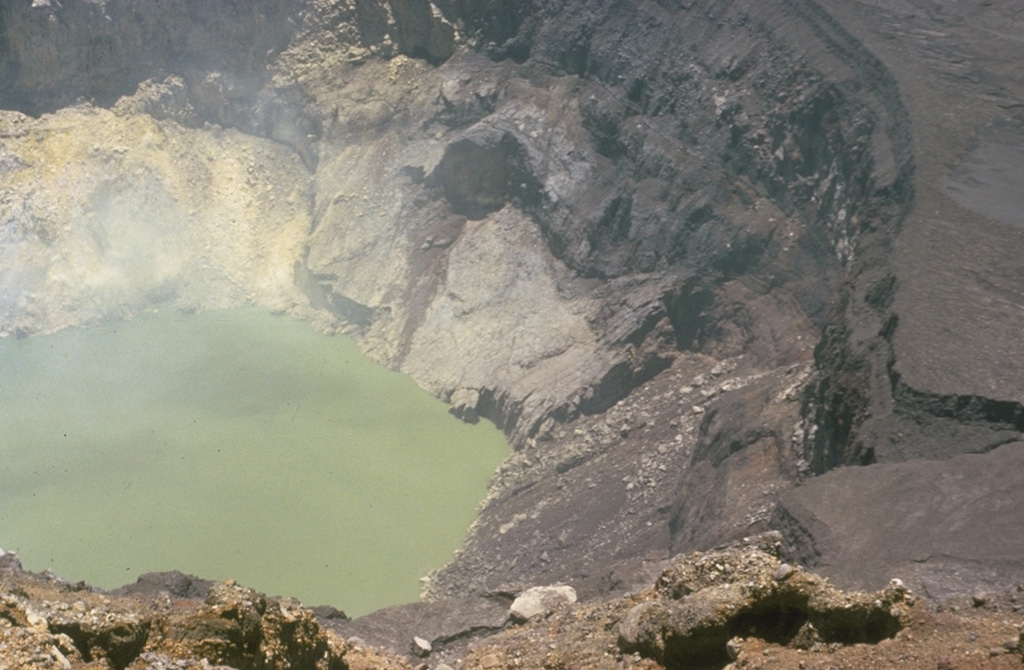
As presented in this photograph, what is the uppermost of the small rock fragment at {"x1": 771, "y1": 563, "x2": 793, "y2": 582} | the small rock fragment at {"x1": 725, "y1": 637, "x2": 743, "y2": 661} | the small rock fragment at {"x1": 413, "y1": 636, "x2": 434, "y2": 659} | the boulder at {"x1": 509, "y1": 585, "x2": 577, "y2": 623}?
the small rock fragment at {"x1": 413, "y1": 636, "x2": 434, "y2": 659}

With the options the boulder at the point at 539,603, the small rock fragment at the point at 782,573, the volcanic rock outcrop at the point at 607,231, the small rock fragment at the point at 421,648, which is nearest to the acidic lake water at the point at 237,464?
the volcanic rock outcrop at the point at 607,231

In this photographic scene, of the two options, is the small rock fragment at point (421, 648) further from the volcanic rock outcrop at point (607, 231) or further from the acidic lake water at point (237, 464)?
the acidic lake water at point (237, 464)

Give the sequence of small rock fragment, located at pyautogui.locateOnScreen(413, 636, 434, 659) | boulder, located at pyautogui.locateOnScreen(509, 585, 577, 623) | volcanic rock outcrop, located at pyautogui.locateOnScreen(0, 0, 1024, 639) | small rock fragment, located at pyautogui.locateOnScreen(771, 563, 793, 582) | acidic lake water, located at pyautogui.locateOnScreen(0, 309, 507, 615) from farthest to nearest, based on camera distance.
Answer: acidic lake water, located at pyautogui.locateOnScreen(0, 309, 507, 615) < volcanic rock outcrop, located at pyautogui.locateOnScreen(0, 0, 1024, 639) < small rock fragment, located at pyautogui.locateOnScreen(413, 636, 434, 659) < boulder, located at pyautogui.locateOnScreen(509, 585, 577, 623) < small rock fragment, located at pyautogui.locateOnScreen(771, 563, 793, 582)

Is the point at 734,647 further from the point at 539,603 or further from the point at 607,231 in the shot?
the point at 607,231

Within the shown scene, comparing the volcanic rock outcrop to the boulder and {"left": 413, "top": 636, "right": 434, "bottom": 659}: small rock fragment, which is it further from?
{"left": 413, "top": 636, "right": 434, "bottom": 659}: small rock fragment

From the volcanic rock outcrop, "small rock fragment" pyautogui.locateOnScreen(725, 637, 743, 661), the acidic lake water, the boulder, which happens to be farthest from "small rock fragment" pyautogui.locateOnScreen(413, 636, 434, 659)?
the acidic lake water

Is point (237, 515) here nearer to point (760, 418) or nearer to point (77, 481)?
point (77, 481)
